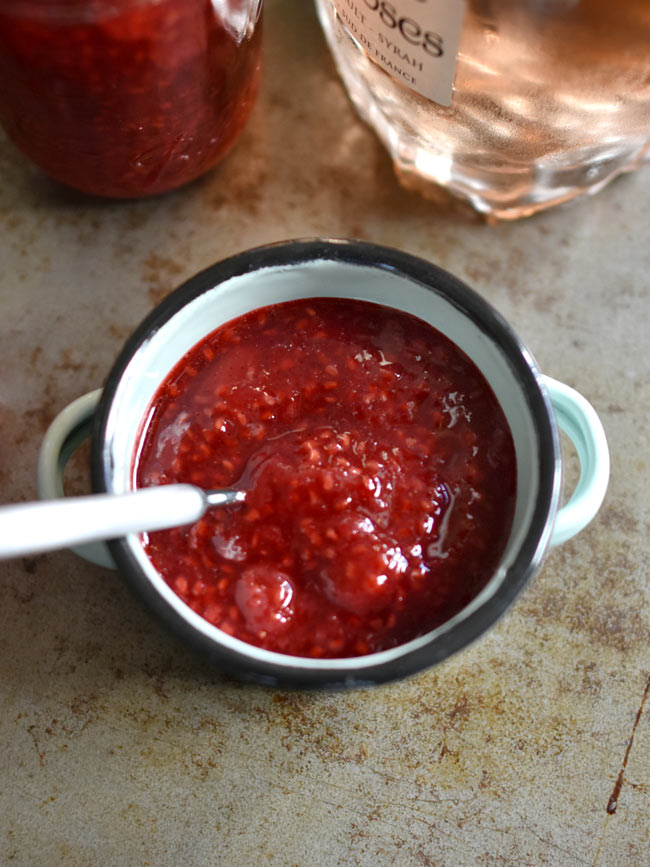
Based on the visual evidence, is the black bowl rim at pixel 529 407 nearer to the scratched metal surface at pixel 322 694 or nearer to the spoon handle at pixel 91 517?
the spoon handle at pixel 91 517

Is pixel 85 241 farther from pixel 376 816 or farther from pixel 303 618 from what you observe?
pixel 376 816

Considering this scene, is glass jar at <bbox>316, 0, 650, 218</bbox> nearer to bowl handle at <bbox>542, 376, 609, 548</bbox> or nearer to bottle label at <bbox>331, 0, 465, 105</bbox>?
bottle label at <bbox>331, 0, 465, 105</bbox>

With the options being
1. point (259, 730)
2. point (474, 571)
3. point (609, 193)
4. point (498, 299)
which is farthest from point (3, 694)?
point (609, 193)

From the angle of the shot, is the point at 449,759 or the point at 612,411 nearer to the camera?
the point at 449,759

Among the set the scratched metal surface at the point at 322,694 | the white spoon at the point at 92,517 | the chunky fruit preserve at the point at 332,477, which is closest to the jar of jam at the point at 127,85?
the scratched metal surface at the point at 322,694

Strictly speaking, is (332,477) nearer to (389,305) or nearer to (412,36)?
(389,305)

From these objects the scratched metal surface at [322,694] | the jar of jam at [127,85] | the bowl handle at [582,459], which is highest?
the jar of jam at [127,85]
